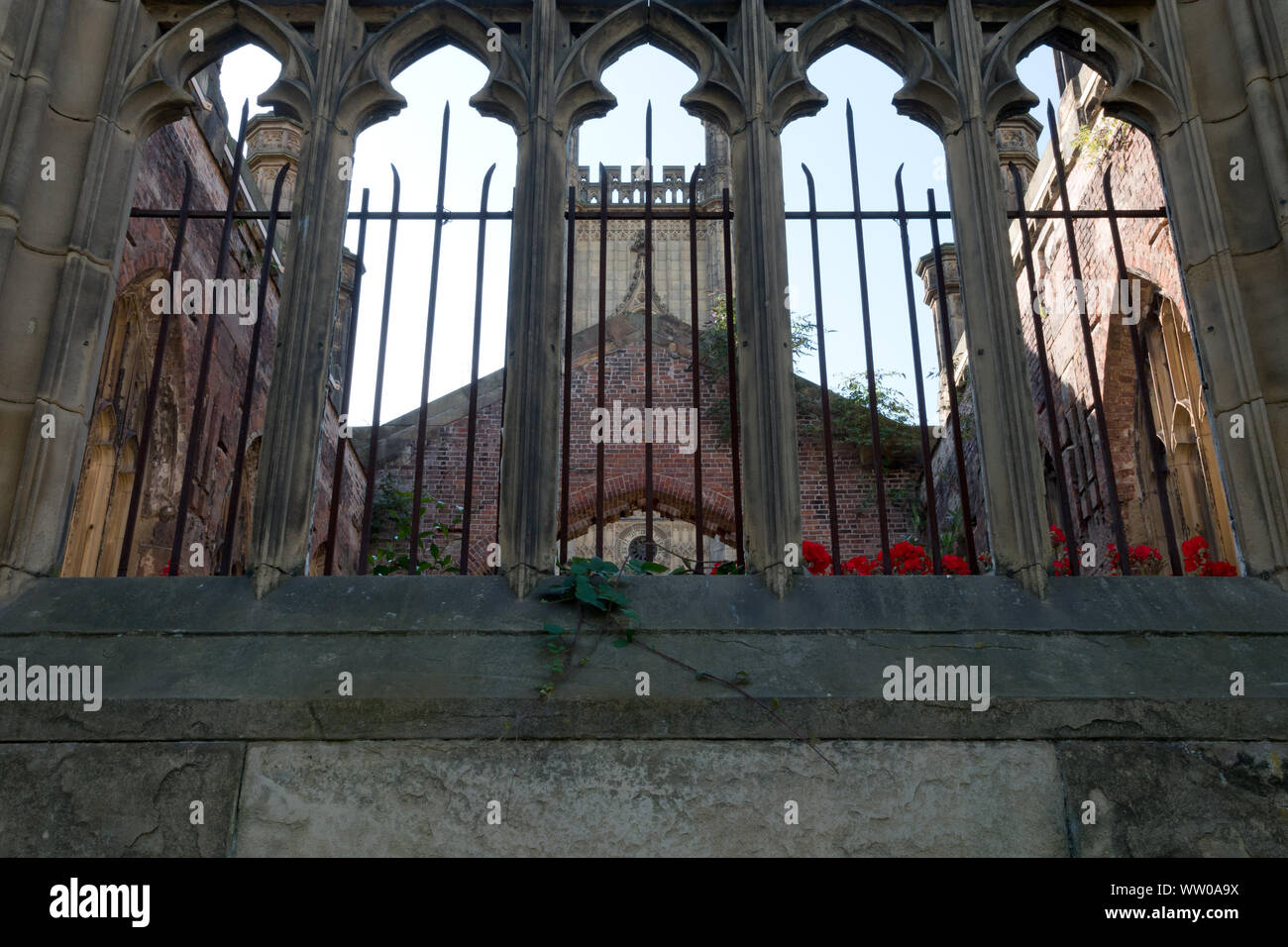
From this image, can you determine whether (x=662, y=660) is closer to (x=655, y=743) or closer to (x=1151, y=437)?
(x=655, y=743)

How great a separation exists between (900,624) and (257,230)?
24.8ft

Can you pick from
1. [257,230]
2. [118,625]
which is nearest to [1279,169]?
[118,625]

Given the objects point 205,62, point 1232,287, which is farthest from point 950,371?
point 205,62

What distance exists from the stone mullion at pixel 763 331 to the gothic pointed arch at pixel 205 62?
1706mm

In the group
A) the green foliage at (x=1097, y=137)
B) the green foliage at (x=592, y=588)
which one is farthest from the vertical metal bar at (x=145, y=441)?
the green foliage at (x=1097, y=137)

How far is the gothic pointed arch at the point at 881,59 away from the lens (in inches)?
170

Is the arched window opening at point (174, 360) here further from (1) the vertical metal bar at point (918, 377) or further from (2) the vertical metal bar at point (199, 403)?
(1) the vertical metal bar at point (918, 377)

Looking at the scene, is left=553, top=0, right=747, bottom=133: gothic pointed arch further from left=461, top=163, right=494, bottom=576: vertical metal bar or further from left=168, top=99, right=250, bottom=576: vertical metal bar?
→ left=168, top=99, right=250, bottom=576: vertical metal bar

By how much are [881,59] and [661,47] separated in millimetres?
893

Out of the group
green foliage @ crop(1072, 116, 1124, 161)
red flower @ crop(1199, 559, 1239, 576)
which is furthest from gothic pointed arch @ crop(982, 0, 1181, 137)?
green foliage @ crop(1072, 116, 1124, 161)

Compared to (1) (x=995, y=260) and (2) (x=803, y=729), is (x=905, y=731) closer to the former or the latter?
(2) (x=803, y=729)

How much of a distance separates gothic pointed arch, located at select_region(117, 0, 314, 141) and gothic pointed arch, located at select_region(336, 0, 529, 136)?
0.62ft

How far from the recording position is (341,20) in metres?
4.44

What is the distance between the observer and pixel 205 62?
4.51 meters
